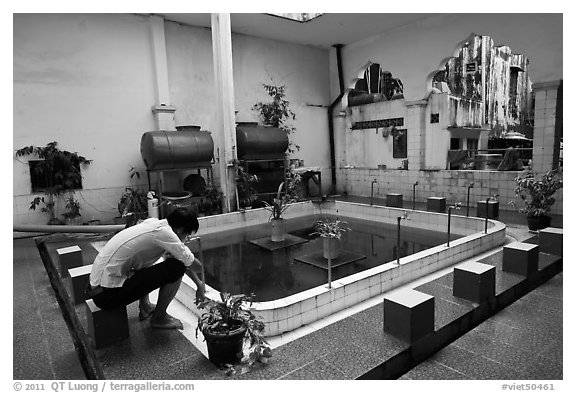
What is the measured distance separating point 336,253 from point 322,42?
7.56 metres

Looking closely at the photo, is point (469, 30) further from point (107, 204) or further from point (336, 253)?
point (107, 204)

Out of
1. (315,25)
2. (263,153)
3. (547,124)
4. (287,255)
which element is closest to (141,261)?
(287,255)

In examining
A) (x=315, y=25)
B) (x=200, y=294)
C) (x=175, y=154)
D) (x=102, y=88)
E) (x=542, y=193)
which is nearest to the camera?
(x=200, y=294)

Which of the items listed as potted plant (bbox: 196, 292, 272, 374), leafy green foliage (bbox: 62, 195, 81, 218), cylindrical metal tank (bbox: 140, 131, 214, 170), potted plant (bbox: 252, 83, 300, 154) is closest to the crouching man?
potted plant (bbox: 196, 292, 272, 374)

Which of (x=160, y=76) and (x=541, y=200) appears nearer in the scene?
(x=541, y=200)

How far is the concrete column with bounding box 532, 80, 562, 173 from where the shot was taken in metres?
6.84

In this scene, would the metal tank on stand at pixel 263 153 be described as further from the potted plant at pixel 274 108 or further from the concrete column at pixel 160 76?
the concrete column at pixel 160 76

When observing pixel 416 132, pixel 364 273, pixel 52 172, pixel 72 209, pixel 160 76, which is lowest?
pixel 364 273

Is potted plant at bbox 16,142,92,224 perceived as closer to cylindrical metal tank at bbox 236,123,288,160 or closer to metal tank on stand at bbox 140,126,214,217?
metal tank on stand at bbox 140,126,214,217

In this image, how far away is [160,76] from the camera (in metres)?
Result: 8.12

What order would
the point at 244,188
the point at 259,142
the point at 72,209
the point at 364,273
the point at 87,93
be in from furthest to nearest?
the point at 259,142 < the point at 244,188 < the point at 87,93 < the point at 72,209 < the point at 364,273

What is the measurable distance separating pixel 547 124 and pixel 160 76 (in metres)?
7.84

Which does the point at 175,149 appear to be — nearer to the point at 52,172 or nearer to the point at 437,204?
the point at 52,172
